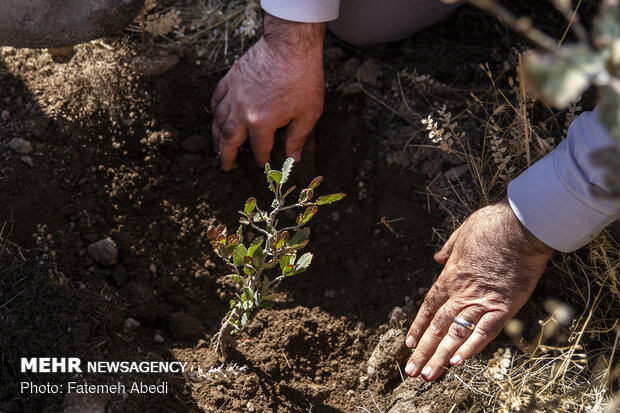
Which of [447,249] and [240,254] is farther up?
[240,254]

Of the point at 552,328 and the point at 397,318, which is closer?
the point at 552,328

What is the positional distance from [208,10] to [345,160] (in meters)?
1.01

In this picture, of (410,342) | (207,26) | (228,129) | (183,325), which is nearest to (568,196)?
(410,342)

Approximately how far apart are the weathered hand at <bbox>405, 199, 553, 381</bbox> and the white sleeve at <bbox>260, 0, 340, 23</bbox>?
971 mm

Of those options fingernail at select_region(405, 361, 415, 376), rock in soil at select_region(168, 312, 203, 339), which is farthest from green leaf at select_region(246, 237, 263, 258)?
fingernail at select_region(405, 361, 415, 376)

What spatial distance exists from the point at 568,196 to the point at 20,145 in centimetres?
178

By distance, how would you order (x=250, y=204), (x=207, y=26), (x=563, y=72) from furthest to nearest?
(x=207, y=26)
(x=250, y=204)
(x=563, y=72)

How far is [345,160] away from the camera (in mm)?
2244

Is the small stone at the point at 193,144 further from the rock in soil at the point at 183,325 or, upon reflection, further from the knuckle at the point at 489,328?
the knuckle at the point at 489,328

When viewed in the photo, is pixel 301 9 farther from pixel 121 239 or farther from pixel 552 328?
pixel 552 328

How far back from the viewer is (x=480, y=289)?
1795mm

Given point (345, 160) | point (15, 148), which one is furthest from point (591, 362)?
point (15, 148)

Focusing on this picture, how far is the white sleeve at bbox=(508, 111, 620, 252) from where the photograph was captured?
162 centimetres

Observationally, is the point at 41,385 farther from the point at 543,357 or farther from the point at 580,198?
the point at 580,198
